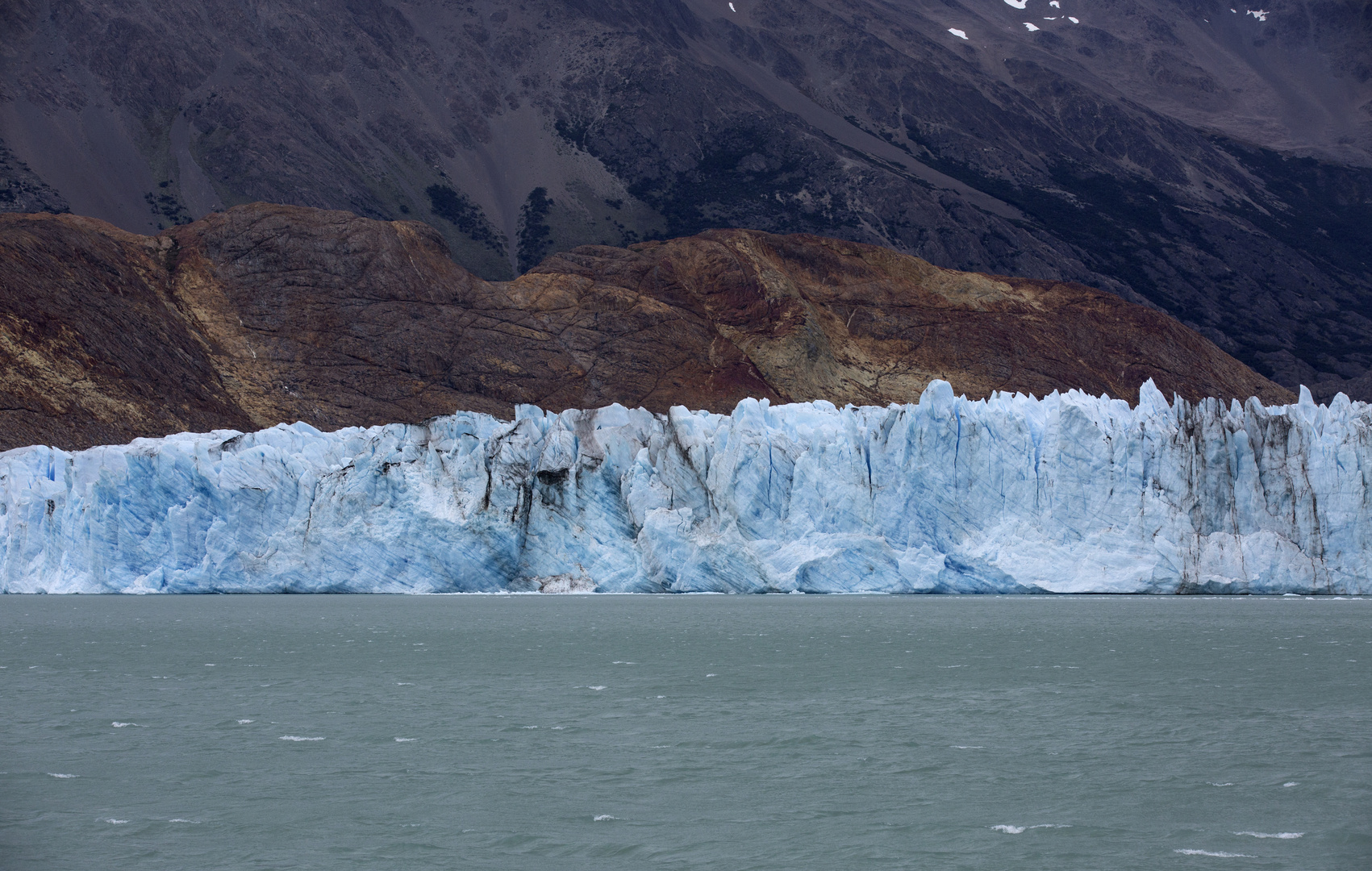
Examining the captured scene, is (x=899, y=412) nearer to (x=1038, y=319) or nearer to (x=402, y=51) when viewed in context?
(x=1038, y=319)

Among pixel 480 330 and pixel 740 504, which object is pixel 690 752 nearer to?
pixel 740 504

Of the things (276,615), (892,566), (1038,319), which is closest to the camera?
(276,615)

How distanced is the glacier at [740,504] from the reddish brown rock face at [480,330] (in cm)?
1780

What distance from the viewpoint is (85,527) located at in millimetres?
34438

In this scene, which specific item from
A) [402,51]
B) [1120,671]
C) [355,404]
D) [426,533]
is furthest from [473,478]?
[402,51]

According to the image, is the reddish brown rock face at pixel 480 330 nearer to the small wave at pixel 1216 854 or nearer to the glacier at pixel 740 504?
the glacier at pixel 740 504

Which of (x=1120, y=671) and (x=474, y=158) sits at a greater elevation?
(x=474, y=158)

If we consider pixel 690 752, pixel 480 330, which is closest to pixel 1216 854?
pixel 690 752

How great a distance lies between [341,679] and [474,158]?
118883 millimetres

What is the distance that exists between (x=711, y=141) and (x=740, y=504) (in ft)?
340

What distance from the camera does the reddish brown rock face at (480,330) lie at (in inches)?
2253

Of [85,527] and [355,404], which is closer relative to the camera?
[85,527]

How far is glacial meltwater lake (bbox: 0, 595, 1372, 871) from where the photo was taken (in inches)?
338

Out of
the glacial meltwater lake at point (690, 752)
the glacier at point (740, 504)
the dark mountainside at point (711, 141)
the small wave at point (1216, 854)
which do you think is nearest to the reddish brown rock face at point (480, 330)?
the glacier at point (740, 504)
